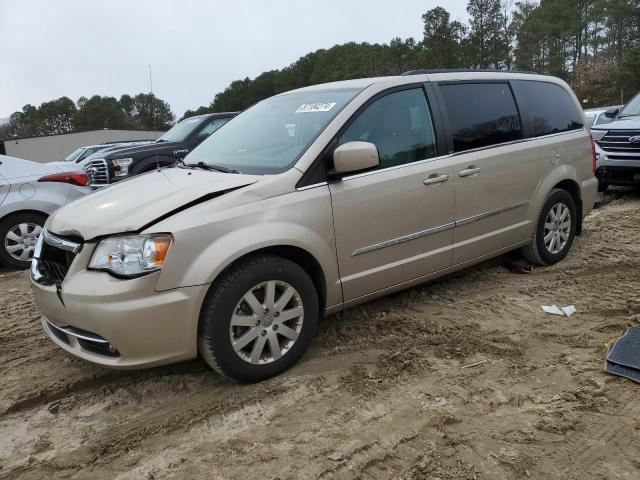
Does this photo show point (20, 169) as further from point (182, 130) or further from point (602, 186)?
point (602, 186)

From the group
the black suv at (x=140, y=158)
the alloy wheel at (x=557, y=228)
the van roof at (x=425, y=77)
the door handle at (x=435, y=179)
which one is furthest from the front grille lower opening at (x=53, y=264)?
the black suv at (x=140, y=158)

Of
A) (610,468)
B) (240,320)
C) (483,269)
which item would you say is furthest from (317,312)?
(483,269)

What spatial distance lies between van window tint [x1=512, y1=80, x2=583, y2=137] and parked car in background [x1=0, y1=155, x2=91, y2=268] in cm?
519

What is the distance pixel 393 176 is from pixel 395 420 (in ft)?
5.66

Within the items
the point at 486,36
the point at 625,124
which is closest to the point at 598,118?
the point at 625,124

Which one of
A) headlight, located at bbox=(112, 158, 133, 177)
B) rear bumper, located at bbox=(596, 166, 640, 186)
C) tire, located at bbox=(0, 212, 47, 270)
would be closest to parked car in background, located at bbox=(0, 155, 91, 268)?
tire, located at bbox=(0, 212, 47, 270)

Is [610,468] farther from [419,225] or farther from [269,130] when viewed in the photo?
[269,130]

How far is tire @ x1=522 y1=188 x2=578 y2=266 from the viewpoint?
5145 millimetres

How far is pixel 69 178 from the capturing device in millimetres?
6586

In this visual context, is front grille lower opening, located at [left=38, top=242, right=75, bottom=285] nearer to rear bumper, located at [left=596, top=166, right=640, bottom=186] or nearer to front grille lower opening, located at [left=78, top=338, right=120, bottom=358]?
front grille lower opening, located at [left=78, top=338, right=120, bottom=358]

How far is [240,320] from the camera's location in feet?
10.2

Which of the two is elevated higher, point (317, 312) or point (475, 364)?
point (317, 312)

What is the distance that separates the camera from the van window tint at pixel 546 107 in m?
4.97

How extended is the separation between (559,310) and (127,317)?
3.22 metres
